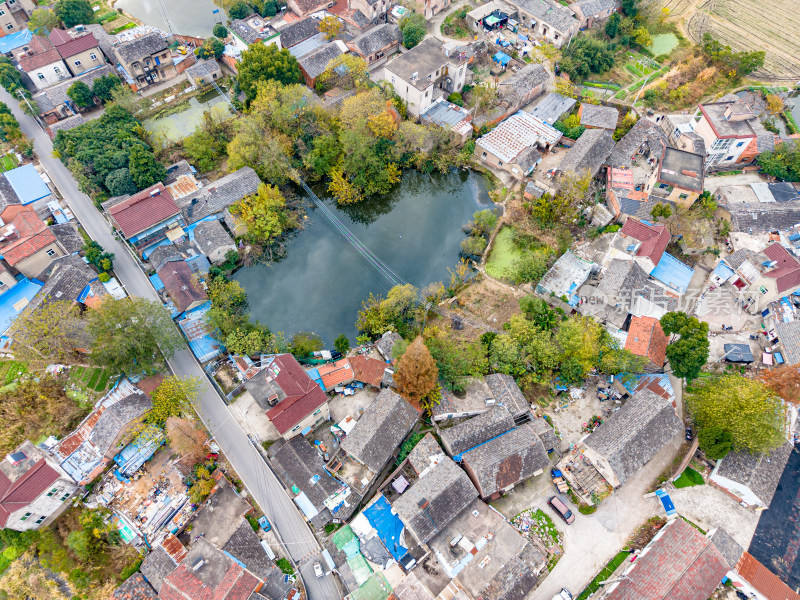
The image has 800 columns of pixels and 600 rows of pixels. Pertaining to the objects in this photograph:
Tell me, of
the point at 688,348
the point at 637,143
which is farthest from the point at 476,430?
the point at 637,143

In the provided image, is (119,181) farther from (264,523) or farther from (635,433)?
(635,433)

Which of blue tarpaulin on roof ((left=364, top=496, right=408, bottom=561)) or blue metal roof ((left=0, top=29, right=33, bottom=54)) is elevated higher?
blue metal roof ((left=0, top=29, right=33, bottom=54))

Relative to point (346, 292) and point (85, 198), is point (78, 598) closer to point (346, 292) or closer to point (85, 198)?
point (346, 292)

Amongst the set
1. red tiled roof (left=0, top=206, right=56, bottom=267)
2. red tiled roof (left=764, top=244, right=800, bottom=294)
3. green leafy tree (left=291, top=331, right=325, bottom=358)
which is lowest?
red tiled roof (left=764, top=244, right=800, bottom=294)

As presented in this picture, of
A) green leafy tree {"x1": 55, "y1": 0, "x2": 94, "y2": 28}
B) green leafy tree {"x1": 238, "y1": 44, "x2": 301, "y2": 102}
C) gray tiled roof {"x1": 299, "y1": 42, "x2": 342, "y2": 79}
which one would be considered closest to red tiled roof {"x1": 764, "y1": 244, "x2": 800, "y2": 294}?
gray tiled roof {"x1": 299, "y1": 42, "x2": 342, "y2": 79}

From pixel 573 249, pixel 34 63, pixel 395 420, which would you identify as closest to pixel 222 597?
pixel 395 420

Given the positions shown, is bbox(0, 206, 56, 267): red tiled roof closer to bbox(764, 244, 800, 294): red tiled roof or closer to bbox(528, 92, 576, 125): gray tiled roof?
bbox(528, 92, 576, 125): gray tiled roof

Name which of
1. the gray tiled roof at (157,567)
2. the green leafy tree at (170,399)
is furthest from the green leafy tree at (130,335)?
the gray tiled roof at (157,567)
